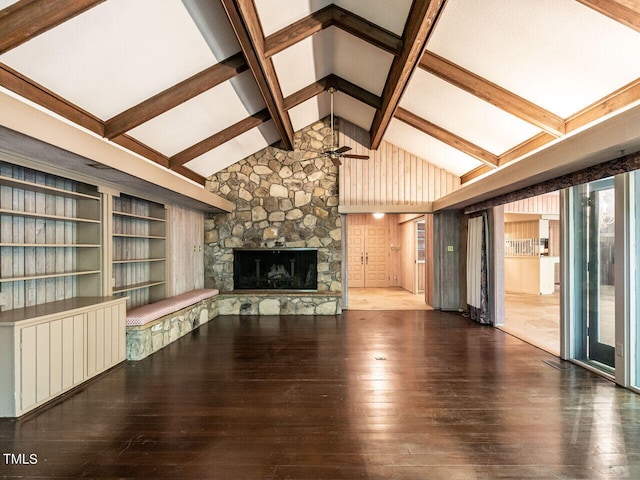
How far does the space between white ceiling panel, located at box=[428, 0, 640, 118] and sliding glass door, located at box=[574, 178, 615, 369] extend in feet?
3.40

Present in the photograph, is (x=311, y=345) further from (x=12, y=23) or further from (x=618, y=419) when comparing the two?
(x=12, y=23)

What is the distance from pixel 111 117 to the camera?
390cm

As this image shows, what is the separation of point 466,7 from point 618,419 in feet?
12.4

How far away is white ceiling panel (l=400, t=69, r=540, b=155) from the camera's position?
463 cm

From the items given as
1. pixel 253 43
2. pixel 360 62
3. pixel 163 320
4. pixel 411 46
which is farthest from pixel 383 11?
pixel 163 320

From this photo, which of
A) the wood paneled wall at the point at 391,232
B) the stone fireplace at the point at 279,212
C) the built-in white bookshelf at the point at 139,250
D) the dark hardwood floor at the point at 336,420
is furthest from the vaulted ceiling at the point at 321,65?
the wood paneled wall at the point at 391,232

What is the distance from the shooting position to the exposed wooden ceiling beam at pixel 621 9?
251 cm

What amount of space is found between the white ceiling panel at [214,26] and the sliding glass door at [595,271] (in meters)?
4.30

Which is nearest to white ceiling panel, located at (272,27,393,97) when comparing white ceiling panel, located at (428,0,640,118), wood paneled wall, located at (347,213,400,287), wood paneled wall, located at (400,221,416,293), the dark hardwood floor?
white ceiling panel, located at (428,0,640,118)

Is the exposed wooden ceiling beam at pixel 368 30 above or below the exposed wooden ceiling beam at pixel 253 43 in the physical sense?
above

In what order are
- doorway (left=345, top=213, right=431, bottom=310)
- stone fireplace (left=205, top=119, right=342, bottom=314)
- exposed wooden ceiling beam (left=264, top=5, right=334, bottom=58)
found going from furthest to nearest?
doorway (left=345, top=213, right=431, bottom=310) → stone fireplace (left=205, top=119, right=342, bottom=314) → exposed wooden ceiling beam (left=264, top=5, right=334, bottom=58)

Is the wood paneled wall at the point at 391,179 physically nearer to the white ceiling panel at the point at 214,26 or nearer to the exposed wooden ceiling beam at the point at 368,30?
the exposed wooden ceiling beam at the point at 368,30

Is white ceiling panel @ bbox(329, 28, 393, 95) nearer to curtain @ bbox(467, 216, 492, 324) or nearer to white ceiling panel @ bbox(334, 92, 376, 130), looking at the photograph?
white ceiling panel @ bbox(334, 92, 376, 130)

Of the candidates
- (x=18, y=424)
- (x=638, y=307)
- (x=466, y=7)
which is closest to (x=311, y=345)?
(x=18, y=424)
